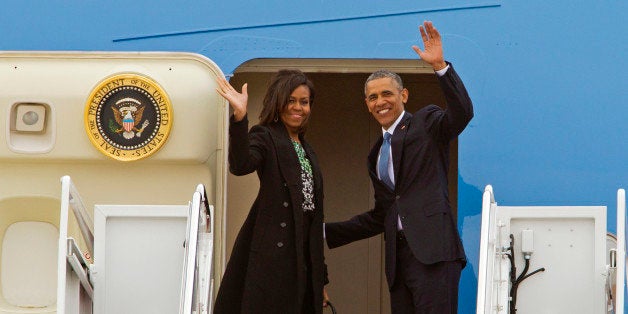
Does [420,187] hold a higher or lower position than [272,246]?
higher

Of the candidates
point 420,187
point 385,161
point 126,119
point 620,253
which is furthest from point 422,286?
point 126,119

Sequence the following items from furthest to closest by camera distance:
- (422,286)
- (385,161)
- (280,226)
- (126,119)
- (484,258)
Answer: (126,119) → (385,161) → (280,226) → (422,286) → (484,258)

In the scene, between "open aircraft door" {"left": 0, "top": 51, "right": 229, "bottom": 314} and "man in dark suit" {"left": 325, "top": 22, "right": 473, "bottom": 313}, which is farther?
"open aircraft door" {"left": 0, "top": 51, "right": 229, "bottom": 314}

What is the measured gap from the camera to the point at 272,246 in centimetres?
483

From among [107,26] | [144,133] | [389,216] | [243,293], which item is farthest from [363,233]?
[107,26]

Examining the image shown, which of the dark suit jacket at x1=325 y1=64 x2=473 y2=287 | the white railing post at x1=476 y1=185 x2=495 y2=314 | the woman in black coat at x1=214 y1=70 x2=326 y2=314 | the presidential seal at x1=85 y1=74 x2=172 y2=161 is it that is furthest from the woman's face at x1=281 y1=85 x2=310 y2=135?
the white railing post at x1=476 y1=185 x2=495 y2=314

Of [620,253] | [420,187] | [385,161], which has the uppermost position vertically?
[385,161]

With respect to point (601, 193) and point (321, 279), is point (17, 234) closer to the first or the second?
point (321, 279)

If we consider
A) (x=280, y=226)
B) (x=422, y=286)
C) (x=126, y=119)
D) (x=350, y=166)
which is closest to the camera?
(x=422, y=286)

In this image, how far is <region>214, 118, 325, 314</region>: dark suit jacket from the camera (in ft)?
15.8

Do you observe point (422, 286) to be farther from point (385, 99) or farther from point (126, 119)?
point (126, 119)

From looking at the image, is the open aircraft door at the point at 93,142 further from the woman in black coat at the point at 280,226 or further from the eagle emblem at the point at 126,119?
the woman in black coat at the point at 280,226

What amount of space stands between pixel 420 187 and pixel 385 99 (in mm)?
383

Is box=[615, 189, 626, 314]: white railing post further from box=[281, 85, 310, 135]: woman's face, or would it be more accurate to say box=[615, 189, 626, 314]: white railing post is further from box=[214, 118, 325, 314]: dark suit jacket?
box=[281, 85, 310, 135]: woman's face
